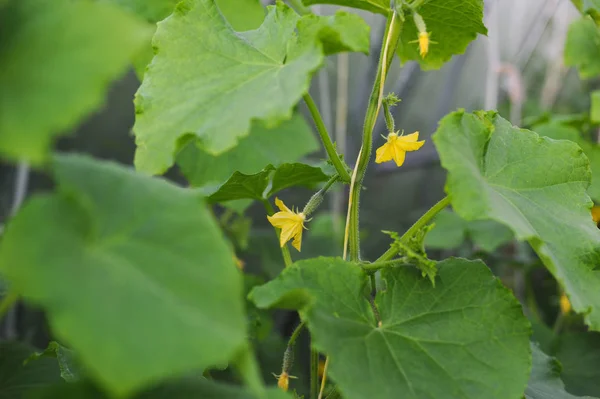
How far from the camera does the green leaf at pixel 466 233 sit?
1.69 m

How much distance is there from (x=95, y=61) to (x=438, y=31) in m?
0.71

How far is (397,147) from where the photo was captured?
0.83 metres

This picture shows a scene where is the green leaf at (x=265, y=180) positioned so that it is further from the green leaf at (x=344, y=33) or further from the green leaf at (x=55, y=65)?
the green leaf at (x=55, y=65)

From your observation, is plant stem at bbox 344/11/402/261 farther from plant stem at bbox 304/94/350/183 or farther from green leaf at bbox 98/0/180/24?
green leaf at bbox 98/0/180/24

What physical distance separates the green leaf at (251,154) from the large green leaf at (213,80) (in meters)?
0.40

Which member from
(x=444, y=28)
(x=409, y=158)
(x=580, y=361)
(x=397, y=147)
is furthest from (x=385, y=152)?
(x=409, y=158)

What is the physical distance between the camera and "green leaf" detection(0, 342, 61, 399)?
3.06 feet

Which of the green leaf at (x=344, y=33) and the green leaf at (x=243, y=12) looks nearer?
the green leaf at (x=344, y=33)

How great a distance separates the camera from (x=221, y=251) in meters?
0.47

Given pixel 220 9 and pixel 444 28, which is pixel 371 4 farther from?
pixel 220 9

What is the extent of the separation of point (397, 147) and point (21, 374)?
68 centimetres

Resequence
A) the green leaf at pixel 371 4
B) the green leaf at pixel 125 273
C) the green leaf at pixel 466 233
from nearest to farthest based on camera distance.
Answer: the green leaf at pixel 125 273 → the green leaf at pixel 371 4 → the green leaf at pixel 466 233

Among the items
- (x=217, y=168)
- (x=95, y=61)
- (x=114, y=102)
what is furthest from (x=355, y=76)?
(x=95, y=61)

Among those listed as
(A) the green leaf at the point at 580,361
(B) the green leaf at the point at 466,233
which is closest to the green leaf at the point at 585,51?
(B) the green leaf at the point at 466,233
